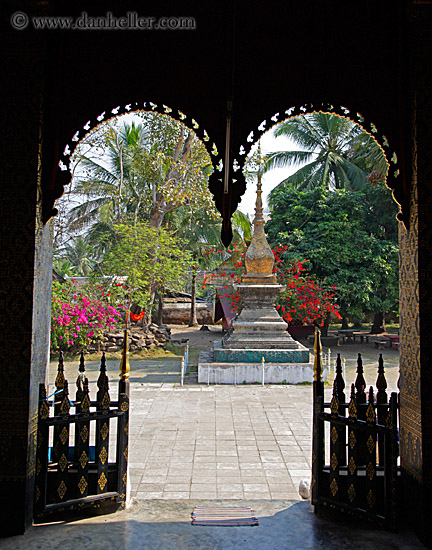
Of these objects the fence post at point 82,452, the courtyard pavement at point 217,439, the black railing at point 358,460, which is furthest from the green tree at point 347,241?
the fence post at point 82,452

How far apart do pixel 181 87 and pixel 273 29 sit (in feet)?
3.08

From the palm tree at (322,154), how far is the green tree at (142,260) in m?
8.99

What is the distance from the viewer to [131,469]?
5367 millimetres

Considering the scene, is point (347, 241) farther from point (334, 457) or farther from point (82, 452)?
point (82, 452)

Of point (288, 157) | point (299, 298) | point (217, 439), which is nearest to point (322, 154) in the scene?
point (288, 157)

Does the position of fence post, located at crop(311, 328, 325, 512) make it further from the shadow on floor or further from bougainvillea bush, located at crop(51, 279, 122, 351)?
bougainvillea bush, located at crop(51, 279, 122, 351)

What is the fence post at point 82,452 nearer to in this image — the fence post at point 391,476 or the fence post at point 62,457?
the fence post at point 62,457

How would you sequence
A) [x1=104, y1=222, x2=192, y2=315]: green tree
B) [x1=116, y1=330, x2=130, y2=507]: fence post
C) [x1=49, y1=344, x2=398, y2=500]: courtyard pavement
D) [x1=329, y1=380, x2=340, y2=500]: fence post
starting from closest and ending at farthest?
[x1=329, y1=380, x2=340, y2=500]: fence post → [x1=116, y1=330, x2=130, y2=507]: fence post → [x1=49, y1=344, x2=398, y2=500]: courtyard pavement → [x1=104, y1=222, x2=192, y2=315]: green tree

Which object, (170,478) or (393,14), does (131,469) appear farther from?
(393,14)

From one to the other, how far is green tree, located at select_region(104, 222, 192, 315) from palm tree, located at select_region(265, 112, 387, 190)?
899 cm

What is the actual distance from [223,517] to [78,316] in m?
9.79

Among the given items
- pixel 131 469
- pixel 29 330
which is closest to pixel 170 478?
pixel 131 469

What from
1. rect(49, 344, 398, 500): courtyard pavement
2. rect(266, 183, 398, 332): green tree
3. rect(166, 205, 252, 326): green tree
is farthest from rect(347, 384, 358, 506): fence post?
rect(166, 205, 252, 326): green tree

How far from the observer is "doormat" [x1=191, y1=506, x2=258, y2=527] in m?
3.61
